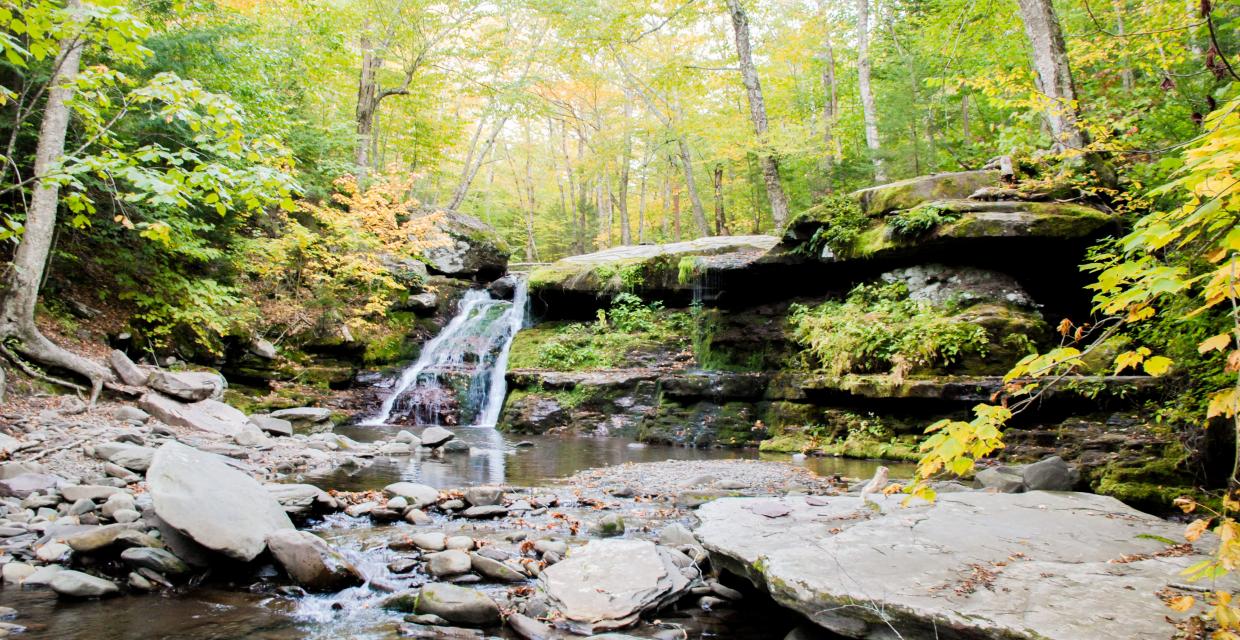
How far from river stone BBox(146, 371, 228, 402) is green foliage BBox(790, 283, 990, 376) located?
9.38 meters

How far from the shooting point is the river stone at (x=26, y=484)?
4.54 meters

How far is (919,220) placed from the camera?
9.03m

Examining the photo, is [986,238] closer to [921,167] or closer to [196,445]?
[921,167]

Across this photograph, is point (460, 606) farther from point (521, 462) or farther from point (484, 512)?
point (521, 462)

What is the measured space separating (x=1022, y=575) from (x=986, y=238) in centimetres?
736

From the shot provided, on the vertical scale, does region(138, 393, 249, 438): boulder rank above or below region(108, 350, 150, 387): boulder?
below

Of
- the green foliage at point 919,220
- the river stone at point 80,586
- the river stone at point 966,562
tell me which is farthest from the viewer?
the green foliage at point 919,220

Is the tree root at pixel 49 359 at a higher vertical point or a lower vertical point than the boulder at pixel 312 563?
higher

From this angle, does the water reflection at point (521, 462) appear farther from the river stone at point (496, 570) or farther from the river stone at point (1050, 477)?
the river stone at point (496, 570)

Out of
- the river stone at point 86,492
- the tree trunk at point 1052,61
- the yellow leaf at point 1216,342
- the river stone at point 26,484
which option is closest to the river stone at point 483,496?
the river stone at point 86,492

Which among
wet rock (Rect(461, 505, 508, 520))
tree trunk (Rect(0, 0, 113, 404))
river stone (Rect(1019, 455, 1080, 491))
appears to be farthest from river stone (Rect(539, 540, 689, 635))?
tree trunk (Rect(0, 0, 113, 404))

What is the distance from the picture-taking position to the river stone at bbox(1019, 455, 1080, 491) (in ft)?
15.2

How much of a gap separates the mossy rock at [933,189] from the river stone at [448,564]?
8.77 meters

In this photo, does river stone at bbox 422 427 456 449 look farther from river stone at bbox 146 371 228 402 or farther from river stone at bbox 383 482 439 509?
river stone at bbox 383 482 439 509
